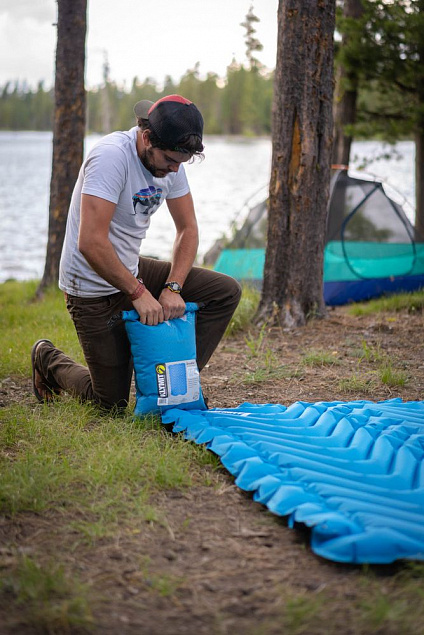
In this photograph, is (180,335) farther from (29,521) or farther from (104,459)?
(29,521)

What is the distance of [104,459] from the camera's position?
302 cm

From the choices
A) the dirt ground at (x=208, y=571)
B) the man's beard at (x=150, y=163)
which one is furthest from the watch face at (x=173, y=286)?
the dirt ground at (x=208, y=571)

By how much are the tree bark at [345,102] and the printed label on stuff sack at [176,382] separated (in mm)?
6231

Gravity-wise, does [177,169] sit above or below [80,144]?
below

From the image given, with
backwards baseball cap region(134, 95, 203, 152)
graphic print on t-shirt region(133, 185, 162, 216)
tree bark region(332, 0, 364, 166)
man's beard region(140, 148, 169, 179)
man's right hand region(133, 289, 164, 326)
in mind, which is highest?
tree bark region(332, 0, 364, 166)

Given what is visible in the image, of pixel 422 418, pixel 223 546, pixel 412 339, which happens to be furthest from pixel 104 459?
pixel 412 339

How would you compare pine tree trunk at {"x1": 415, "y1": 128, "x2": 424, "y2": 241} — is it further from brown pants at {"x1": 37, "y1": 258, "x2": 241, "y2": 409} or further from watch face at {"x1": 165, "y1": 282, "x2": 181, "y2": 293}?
watch face at {"x1": 165, "y1": 282, "x2": 181, "y2": 293}

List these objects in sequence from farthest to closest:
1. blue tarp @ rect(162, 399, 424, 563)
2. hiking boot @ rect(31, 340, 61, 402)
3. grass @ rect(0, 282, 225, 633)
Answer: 1. hiking boot @ rect(31, 340, 61, 402)
2. blue tarp @ rect(162, 399, 424, 563)
3. grass @ rect(0, 282, 225, 633)

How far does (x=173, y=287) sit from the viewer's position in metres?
3.68

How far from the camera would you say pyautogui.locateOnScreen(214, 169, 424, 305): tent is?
7.28 meters

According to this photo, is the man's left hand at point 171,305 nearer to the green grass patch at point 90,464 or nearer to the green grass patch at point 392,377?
the green grass patch at point 90,464

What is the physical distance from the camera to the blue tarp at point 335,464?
232cm

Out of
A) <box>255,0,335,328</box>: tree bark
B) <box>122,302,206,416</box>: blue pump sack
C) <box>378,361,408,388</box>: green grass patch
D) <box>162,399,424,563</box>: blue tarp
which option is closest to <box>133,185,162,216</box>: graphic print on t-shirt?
<box>122,302,206,416</box>: blue pump sack

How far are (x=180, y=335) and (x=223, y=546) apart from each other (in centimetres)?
138
